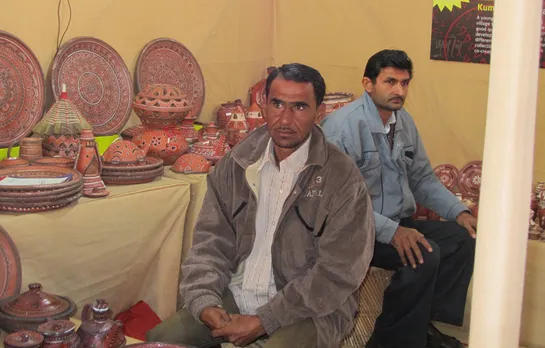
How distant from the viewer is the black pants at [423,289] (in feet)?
9.16

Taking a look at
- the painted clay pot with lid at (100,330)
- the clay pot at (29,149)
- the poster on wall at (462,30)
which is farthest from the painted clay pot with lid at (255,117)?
the painted clay pot with lid at (100,330)

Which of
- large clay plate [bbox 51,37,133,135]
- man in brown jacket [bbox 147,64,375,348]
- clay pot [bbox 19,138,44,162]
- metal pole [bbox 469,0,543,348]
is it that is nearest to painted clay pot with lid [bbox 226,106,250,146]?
large clay plate [bbox 51,37,133,135]

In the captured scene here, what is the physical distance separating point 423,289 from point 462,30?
2.07 metres

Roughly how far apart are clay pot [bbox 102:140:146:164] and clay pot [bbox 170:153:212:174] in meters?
0.26

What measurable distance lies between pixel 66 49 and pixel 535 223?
242cm

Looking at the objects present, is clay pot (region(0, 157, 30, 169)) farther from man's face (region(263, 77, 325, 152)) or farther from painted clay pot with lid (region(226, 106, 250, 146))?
painted clay pot with lid (region(226, 106, 250, 146))

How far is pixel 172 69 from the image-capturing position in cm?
412

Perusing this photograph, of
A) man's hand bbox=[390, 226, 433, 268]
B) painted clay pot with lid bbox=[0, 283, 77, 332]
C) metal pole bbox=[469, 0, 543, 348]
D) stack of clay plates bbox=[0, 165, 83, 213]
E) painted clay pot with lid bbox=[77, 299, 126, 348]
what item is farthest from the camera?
man's hand bbox=[390, 226, 433, 268]

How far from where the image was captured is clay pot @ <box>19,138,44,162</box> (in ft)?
9.66

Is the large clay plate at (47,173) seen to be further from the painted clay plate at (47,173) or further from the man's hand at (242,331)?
the man's hand at (242,331)

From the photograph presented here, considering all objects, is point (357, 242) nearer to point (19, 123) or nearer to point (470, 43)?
point (19, 123)

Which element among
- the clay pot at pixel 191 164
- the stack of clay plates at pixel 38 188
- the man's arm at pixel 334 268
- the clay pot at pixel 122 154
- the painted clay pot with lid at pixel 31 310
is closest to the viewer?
the painted clay pot with lid at pixel 31 310

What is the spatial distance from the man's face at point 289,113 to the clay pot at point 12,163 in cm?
115

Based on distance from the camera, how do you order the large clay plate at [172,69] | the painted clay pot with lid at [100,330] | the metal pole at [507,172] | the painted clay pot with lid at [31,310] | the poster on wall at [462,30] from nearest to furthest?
the metal pole at [507,172], the painted clay pot with lid at [100,330], the painted clay pot with lid at [31,310], the large clay plate at [172,69], the poster on wall at [462,30]
